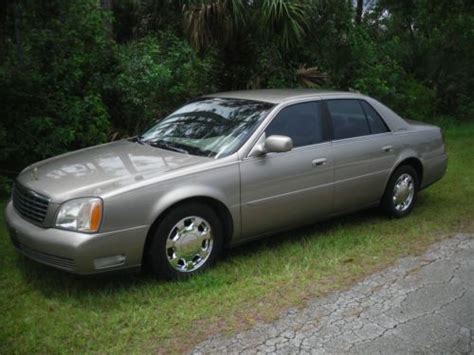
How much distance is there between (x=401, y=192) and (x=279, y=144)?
223 cm

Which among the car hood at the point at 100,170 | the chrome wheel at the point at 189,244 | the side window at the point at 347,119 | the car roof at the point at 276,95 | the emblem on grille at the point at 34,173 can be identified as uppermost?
the car roof at the point at 276,95

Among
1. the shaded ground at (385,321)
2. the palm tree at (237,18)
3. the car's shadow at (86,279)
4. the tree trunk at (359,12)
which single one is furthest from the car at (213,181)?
the tree trunk at (359,12)

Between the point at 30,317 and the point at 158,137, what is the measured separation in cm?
225

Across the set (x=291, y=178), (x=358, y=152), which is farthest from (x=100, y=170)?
(x=358, y=152)

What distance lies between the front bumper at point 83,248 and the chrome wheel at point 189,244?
0.29 metres

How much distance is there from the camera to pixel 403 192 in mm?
6820

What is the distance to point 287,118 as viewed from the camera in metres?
5.79

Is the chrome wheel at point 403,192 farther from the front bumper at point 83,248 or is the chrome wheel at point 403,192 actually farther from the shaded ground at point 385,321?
the front bumper at point 83,248

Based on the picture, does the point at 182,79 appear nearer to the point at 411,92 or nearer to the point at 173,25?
the point at 173,25

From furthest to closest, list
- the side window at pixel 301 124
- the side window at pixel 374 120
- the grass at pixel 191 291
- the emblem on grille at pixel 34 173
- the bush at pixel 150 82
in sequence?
the bush at pixel 150 82 → the side window at pixel 374 120 → the side window at pixel 301 124 → the emblem on grille at pixel 34 173 → the grass at pixel 191 291

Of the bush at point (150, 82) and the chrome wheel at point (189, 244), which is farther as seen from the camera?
the bush at point (150, 82)

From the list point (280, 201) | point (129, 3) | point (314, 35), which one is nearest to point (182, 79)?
point (314, 35)

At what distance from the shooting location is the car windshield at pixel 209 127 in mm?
5398

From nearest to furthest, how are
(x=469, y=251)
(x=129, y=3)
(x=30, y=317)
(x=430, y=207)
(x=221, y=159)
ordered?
(x=30, y=317) → (x=221, y=159) → (x=469, y=251) → (x=430, y=207) → (x=129, y=3)
